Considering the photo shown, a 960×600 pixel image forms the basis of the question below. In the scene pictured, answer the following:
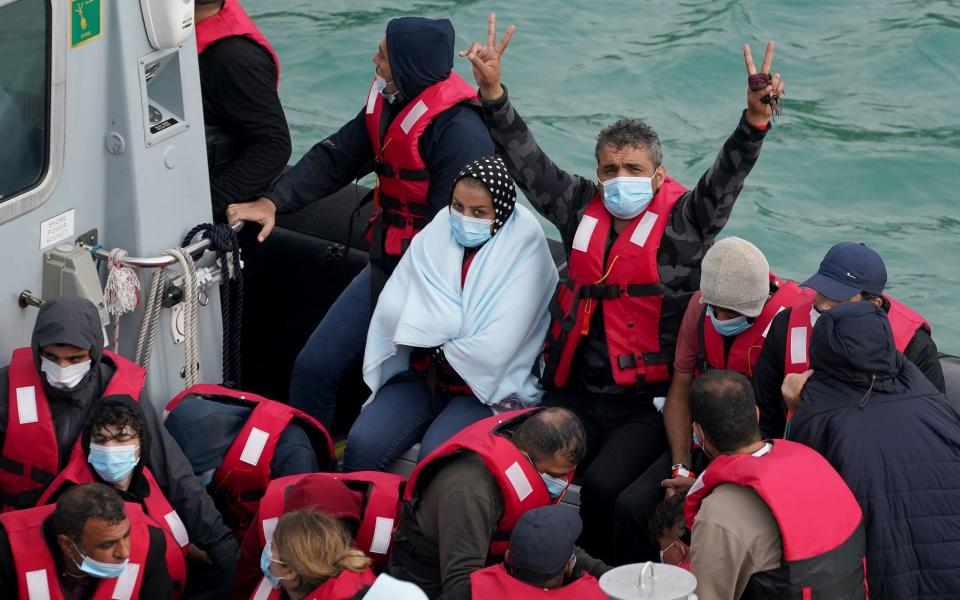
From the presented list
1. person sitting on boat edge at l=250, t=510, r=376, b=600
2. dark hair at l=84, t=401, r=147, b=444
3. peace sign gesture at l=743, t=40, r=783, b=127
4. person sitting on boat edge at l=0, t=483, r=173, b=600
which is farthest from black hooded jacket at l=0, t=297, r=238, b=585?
peace sign gesture at l=743, t=40, r=783, b=127

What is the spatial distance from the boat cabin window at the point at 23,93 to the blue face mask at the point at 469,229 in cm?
114

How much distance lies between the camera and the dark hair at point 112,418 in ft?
10.6

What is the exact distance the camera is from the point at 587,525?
3623 millimetres

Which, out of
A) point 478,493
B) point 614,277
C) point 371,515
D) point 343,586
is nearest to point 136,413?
point 371,515

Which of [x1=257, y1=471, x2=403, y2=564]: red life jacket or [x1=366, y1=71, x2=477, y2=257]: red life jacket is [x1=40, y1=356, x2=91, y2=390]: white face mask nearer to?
[x1=257, y1=471, x2=403, y2=564]: red life jacket

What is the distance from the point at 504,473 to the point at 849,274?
1.05 metres

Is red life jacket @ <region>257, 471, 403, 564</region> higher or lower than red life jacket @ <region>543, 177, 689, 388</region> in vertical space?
lower

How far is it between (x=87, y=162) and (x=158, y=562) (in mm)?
1096

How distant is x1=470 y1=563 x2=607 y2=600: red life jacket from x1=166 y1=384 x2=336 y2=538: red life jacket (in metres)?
1.00

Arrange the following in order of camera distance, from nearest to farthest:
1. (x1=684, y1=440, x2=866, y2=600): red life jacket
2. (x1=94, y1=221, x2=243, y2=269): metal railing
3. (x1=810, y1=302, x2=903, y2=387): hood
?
(x1=684, y1=440, x2=866, y2=600): red life jacket → (x1=810, y1=302, x2=903, y2=387): hood → (x1=94, y1=221, x2=243, y2=269): metal railing

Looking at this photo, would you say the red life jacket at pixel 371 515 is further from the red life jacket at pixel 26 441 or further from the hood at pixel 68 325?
the hood at pixel 68 325

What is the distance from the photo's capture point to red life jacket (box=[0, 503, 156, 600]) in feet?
10.1

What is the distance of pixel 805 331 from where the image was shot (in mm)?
3350

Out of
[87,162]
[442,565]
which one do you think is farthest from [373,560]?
[87,162]
